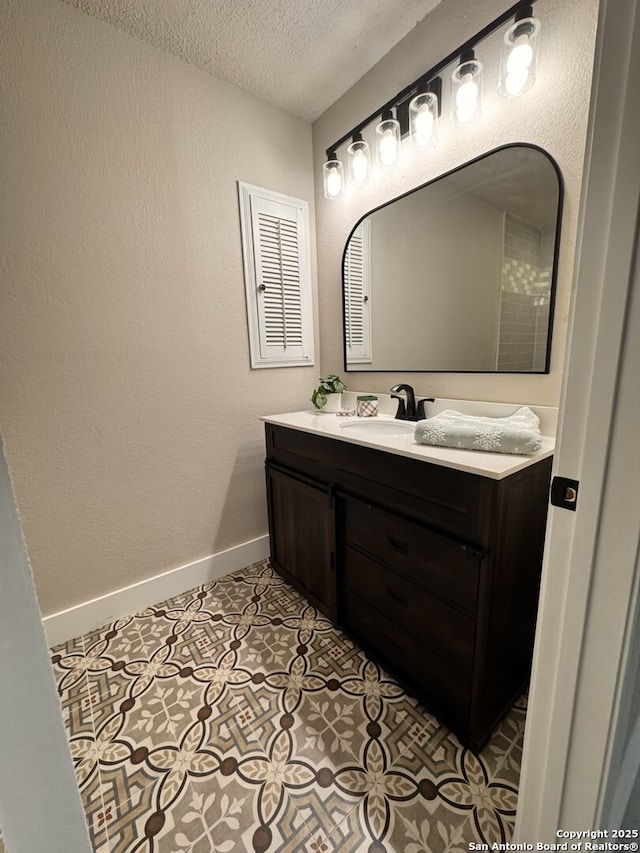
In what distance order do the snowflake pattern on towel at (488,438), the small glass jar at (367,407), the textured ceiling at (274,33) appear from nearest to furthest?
1. the snowflake pattern on towel at (488,438)
2. the textured ceiling at (274,33)
3. the small glass jar at (367,407)

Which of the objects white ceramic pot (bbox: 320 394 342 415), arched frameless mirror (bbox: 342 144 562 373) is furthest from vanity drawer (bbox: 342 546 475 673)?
arched frameless mirror (bbox: 342 144 562 373)

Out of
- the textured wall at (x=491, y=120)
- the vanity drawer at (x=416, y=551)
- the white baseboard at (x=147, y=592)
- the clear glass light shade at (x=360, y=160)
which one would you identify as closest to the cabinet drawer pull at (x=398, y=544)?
the vanity drawer at (x=416, y=551)

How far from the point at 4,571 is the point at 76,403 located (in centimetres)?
134

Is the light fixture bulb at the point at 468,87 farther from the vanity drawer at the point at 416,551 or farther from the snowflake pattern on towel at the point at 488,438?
the vanity drawer at the point at 416,551

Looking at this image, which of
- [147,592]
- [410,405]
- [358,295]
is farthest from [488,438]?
[147,592]

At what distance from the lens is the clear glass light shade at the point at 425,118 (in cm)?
131

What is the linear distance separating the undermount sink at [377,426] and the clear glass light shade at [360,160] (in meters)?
1.16

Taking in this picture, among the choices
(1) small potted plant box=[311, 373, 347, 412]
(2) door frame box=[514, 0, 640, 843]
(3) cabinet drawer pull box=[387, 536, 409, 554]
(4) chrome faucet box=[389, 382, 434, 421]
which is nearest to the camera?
(2) door frame box=[514, 0, 640, 843]

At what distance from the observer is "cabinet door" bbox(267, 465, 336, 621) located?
1.42 metres

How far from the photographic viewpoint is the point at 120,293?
146cm

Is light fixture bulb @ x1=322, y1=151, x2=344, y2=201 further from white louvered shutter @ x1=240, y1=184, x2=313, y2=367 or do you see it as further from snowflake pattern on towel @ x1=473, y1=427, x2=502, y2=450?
snowflake pattern on towel @ x1=473, y1=427, x2=502, y2=450

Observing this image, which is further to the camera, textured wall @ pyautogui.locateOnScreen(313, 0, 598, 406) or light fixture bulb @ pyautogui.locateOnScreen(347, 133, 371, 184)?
light fixture bulb @ pyautogui.locateOnScreen(347, 133, 371, 184)

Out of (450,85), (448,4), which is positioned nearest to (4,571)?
(450,85)

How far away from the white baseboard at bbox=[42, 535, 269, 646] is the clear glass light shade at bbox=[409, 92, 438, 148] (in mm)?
2084
